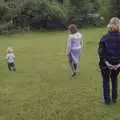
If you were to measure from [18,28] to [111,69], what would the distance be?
31242mm

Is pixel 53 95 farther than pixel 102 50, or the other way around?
pixel 53 95

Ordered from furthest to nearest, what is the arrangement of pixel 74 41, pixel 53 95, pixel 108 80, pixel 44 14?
1. pixel 44 14
2. pixel 74 41
3. pixel 53 95
4. pixel 108 80

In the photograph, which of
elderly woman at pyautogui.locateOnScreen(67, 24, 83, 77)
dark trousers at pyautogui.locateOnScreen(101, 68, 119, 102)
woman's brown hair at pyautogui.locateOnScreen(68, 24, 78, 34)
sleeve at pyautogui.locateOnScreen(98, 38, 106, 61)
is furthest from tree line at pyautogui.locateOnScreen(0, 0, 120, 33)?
sleeve at pyautogui.locateOnScreen(98, 38, 106, 61)

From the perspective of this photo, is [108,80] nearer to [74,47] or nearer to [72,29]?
[72,29]

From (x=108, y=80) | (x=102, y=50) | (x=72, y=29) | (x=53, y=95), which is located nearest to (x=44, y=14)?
(x=72, y=29)

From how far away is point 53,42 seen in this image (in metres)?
30.0

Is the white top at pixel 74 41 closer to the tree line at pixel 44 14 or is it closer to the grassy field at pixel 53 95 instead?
the grassy field at pixel 53 95

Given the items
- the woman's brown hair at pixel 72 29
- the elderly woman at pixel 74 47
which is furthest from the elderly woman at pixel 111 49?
the elderly woman at pixel 74 47

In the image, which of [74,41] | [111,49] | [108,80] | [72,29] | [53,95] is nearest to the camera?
[111,49]

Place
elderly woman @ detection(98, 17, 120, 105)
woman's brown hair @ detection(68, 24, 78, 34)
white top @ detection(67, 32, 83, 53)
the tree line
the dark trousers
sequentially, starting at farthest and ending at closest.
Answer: the tree line < white top @ detection(67, 32, 83, 53) < woman's brown hair @ detection(68, 24, 78, 34) < the dark trousers < elderly woman @ detection(98, 17, 120, 105)

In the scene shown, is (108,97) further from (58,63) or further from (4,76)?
(58,63)

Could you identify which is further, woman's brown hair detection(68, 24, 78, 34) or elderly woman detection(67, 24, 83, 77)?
elderly woman detection(67, 24, 83, 77)

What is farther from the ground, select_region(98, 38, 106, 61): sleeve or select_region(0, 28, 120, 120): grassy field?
select_region(98, 38, 106, 61): sleeve

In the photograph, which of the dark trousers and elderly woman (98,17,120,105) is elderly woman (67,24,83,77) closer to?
the dark trousers
